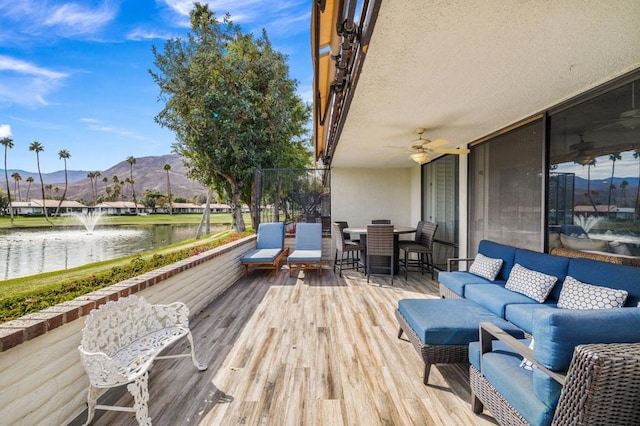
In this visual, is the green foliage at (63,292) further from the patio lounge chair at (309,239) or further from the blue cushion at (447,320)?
the patio lounge chair at (309,239)

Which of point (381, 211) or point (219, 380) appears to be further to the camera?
point (381, 211)

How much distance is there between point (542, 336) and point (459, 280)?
225 centimetres

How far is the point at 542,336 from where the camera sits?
1.34 meters

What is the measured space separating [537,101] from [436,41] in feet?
6.58

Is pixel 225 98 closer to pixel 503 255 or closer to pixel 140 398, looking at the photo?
pixel 503 255

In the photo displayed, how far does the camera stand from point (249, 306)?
396 cm

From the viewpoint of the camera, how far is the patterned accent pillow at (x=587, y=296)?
6.79ft

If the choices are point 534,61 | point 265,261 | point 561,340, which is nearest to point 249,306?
point 265,261

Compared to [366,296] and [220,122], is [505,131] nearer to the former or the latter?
[366,296]

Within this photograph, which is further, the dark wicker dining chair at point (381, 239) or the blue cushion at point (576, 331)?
the dark wicker dining chair at point (381, 239)

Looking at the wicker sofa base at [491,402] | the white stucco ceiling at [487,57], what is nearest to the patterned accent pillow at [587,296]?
the wicker sofa base at [491,402]

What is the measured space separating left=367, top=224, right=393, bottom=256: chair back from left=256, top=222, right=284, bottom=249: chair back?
2.29 meters

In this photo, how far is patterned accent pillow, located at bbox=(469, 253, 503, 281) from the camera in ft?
11.3

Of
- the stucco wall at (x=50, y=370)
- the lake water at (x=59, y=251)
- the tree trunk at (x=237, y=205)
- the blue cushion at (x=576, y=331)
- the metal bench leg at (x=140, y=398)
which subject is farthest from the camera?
the tree trunk at (x=237, y=205)
